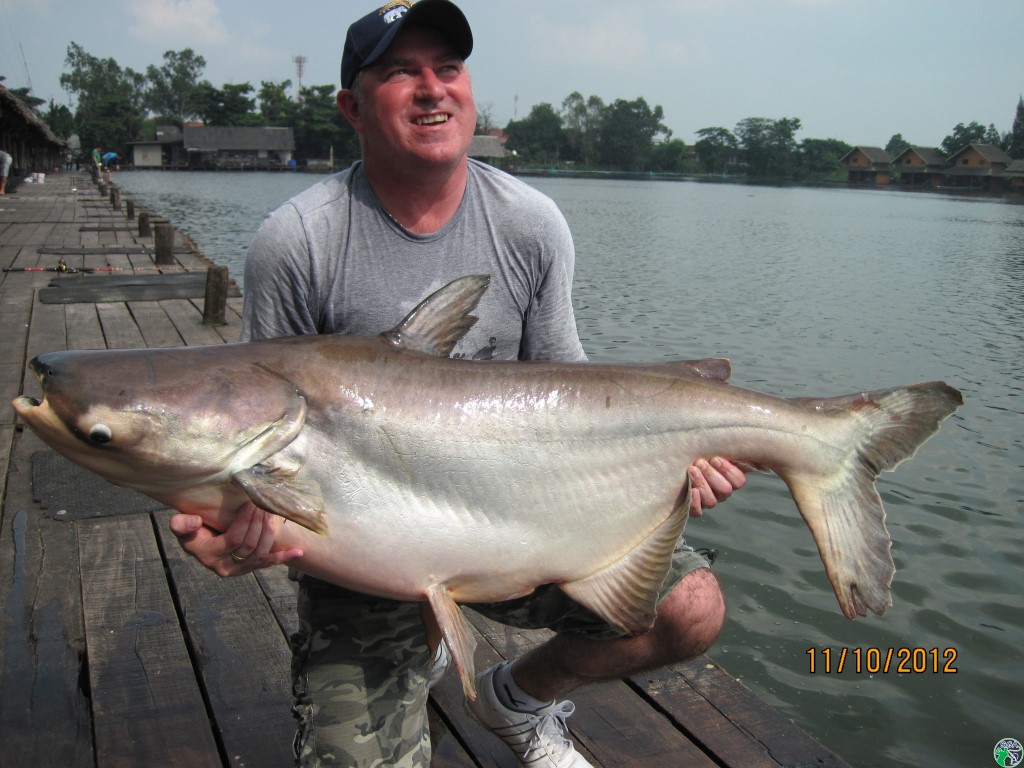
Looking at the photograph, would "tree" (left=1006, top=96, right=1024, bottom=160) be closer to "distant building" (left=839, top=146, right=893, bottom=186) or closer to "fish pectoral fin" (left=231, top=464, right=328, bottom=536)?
"distant building" (left=839, top=146, right=893, bottom=186)

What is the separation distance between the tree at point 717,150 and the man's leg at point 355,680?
14103cm

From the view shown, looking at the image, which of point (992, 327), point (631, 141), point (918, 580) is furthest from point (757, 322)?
point (631, 141)

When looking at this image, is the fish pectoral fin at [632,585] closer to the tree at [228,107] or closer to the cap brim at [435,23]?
the cap brim at [435,23]

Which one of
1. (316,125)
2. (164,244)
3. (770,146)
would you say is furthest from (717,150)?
(164,244)

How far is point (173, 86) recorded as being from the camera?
433 ft

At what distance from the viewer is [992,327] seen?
13594 mm

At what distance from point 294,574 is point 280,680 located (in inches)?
22.8

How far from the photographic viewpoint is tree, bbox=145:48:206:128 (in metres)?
132

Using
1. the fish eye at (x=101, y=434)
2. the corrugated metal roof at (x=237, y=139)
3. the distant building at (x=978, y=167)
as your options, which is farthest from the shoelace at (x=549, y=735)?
the corrugated metal roof at (x=237, y=139)

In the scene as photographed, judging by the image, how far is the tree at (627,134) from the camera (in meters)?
140

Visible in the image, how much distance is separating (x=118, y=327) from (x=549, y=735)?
732 centimetres

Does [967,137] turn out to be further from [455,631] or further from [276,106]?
[455,631]

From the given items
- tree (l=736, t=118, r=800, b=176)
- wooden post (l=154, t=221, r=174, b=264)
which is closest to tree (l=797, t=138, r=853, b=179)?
tree (l=736, t=118, r=800, b=176)

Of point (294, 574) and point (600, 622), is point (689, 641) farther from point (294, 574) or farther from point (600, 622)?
point (294, 574)
